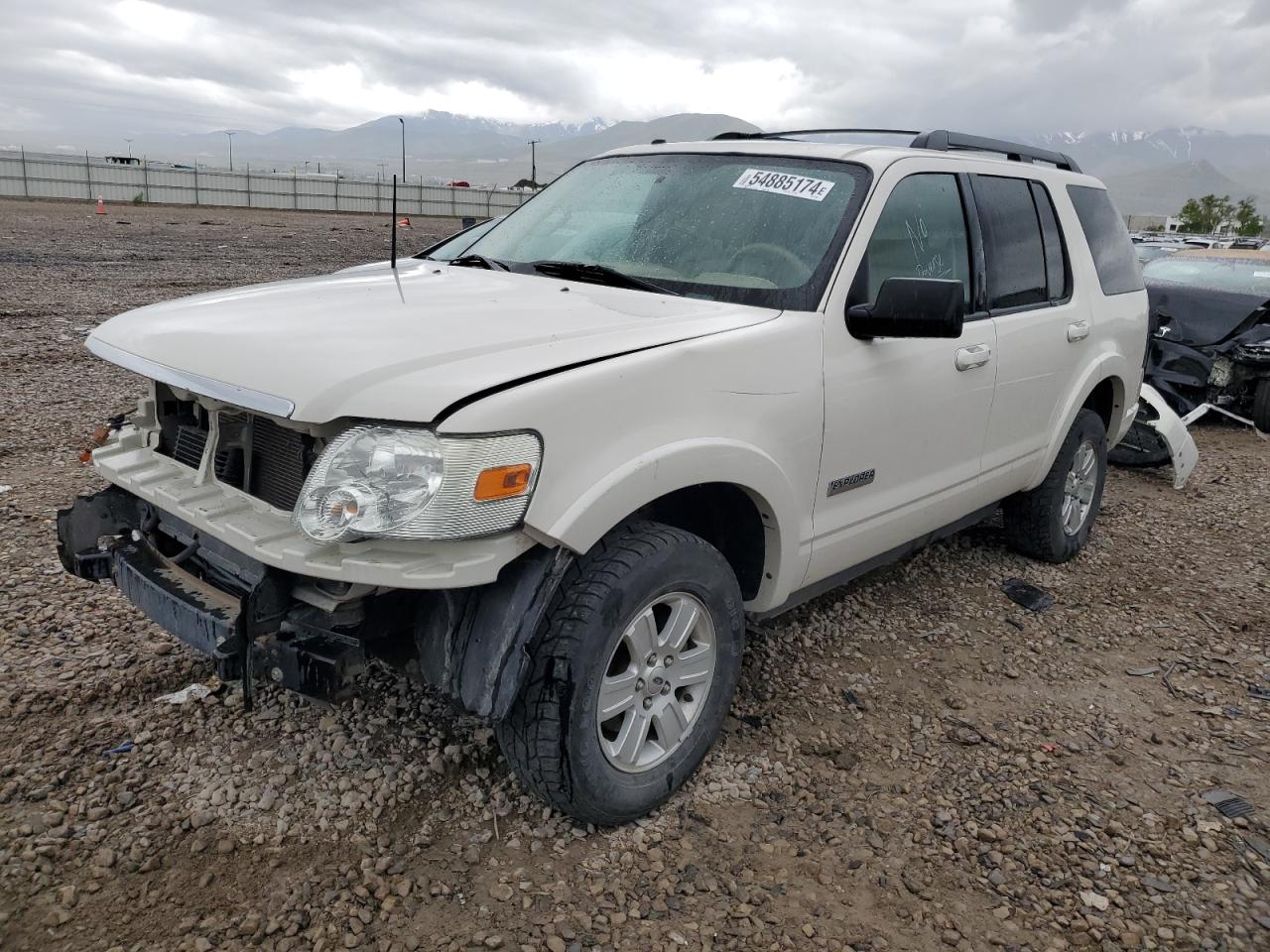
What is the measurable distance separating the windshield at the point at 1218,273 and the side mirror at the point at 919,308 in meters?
7.99

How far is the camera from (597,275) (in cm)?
333

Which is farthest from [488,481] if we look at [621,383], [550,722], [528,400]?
[550,722]

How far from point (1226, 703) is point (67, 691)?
428 cm

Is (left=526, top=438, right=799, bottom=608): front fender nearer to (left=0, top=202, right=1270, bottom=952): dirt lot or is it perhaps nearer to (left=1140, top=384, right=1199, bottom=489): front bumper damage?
(left=0, top=202, right=1270, bottom=952): dirt lot

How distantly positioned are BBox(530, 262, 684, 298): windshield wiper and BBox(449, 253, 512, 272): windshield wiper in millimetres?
172

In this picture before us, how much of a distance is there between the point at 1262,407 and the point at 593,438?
8.74m

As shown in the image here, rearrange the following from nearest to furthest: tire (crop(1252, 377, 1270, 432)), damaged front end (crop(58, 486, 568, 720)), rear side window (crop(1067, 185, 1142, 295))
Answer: damaged front end (crop(58, 486, 568, 720))
rear side window (crop(1067, 185, 1142, 295))
tire (crop(1252, 377, 1270, 432))

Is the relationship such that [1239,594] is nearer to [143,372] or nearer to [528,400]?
[528,400]

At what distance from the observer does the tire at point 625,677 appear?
2453 millimetres

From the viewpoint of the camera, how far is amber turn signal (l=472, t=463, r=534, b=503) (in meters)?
2.23

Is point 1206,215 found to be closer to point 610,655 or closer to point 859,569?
point 859,569

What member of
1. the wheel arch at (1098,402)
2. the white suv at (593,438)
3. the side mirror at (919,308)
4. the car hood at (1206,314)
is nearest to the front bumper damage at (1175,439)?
the wheel arch at (1098,402)

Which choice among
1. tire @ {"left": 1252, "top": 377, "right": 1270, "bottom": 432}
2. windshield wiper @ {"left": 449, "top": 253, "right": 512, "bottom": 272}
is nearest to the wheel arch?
windshield wiper @ {"left": 449, "top": 253, "right": 512, "bottom": 272}

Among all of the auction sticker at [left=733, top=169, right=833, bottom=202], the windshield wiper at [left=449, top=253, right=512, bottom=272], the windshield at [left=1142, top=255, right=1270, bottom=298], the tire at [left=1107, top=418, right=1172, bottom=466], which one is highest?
the auction sticker at [left=733, top=169, right=833, bottom=202]
